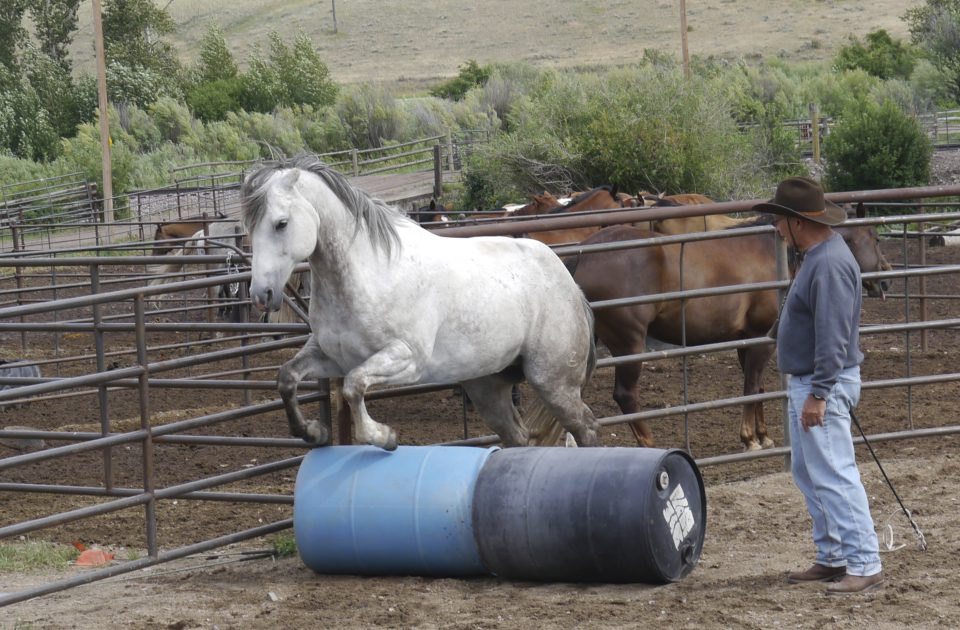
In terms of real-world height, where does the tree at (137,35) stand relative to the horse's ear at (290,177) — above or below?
above

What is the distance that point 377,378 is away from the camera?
A: 4.72 metres

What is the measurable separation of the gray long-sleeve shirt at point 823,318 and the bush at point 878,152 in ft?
65.2

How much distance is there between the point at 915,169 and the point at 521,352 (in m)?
20.4

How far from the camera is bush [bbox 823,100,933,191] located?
76.7ft

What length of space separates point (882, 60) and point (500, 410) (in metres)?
45.5

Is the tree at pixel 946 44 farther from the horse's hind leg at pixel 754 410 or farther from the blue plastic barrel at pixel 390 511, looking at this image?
the blue plastic barrel at pixel 390 511

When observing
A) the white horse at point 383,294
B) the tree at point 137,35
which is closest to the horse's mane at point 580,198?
the white horse at point 383,294

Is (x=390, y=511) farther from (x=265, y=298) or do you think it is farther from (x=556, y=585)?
(x=265, y=298)

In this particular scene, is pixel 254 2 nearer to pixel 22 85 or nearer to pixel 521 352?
pixel 22 85

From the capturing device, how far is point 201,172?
3469 cm

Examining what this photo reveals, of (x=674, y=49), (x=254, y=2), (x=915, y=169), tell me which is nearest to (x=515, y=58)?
(x=674, y=49)

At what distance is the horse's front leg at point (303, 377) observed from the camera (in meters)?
4.85

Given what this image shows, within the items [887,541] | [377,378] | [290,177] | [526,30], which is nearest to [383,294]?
[377,378]

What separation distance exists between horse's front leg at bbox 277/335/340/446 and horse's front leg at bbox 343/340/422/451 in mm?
160
